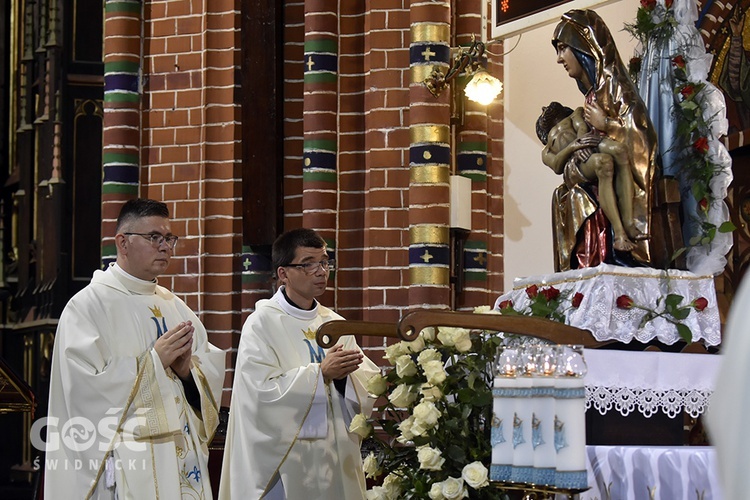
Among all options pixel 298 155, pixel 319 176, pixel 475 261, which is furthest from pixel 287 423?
pixel 298 155

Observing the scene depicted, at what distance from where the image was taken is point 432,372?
4.05 meters

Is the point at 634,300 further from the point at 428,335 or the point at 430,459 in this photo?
the point at 430,459

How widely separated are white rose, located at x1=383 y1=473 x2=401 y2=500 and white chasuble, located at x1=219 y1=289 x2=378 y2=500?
88cm

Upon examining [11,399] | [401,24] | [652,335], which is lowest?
[11,399]

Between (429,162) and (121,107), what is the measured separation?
215 centimetres

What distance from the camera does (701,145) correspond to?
16.6 feet

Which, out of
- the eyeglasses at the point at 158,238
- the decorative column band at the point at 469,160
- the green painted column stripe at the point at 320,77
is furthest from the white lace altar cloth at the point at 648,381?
the green painted column stripe at the point at 320,77

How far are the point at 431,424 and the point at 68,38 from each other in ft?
23.3

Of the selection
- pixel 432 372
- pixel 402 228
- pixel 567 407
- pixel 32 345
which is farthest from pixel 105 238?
pixel 567 407

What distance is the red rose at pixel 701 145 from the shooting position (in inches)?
199

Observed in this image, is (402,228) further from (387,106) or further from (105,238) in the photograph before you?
(105,238)

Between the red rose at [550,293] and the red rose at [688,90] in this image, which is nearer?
the red rose at [550,293]

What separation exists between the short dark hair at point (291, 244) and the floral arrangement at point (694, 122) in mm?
1567

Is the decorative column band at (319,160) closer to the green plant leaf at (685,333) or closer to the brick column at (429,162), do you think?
the brick column at (429,162)
